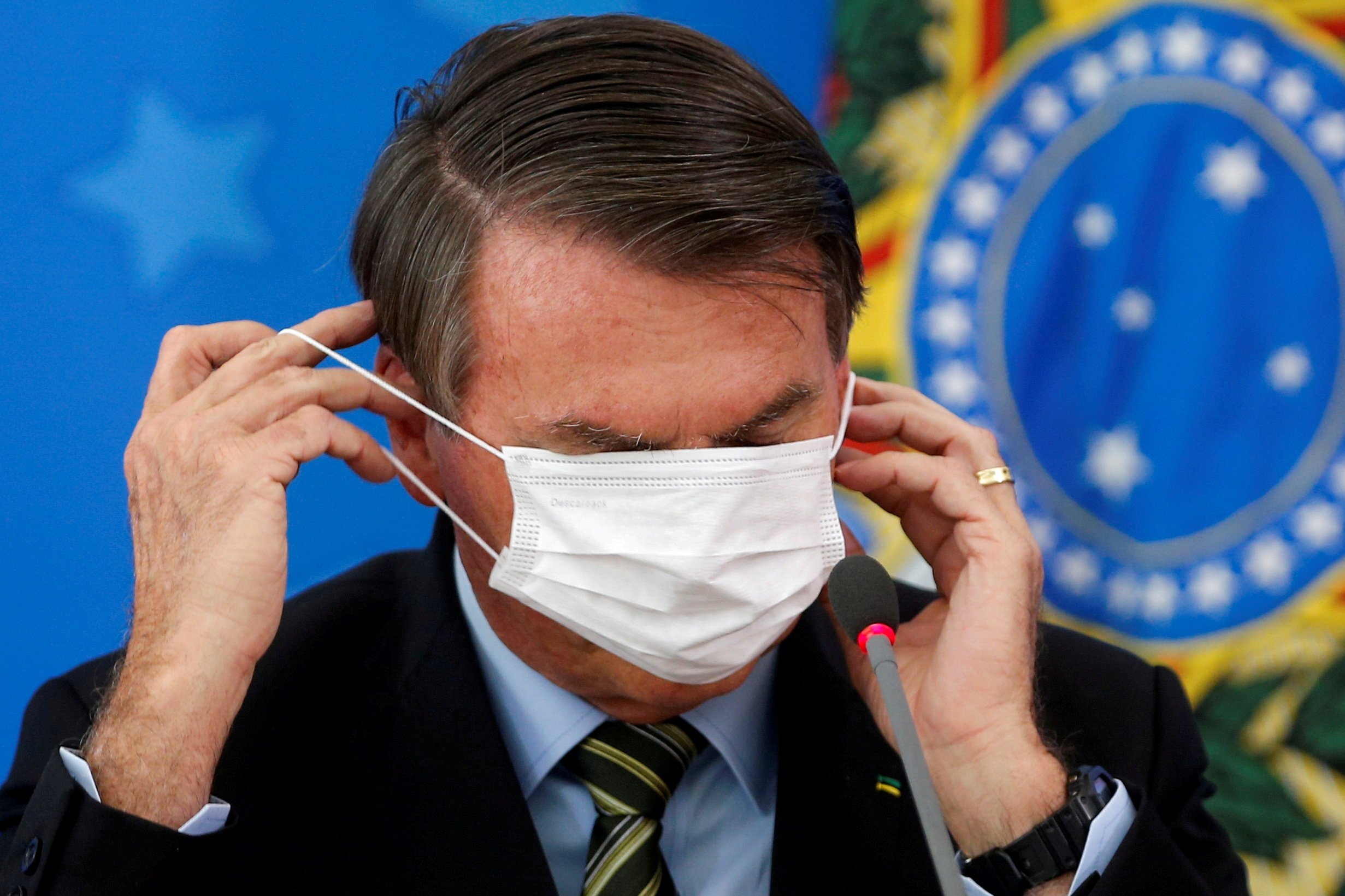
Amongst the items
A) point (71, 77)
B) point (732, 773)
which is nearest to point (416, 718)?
point (732, 773)

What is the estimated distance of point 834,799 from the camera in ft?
6.18

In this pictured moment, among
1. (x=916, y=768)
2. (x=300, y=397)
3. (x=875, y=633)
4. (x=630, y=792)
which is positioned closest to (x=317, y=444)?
(x=300, y=397)

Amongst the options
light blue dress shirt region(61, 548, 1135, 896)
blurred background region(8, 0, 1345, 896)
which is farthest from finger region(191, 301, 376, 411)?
blurred background region(8, 0, 1345, 896)

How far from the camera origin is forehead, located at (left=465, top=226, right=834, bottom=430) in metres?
1.57

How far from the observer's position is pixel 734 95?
1.71 metres

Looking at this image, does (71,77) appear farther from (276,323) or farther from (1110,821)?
(1110,821)

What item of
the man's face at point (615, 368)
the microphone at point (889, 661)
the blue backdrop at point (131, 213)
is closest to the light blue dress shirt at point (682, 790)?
the man's face at point (615, 368)

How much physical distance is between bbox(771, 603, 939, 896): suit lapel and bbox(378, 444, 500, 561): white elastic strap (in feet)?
1.90

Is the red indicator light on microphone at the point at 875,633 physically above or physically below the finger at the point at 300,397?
below

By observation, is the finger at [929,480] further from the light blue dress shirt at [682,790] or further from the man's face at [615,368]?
the light blue dress shirt at [682,790]

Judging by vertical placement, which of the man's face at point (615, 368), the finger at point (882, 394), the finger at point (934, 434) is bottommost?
the finger at point (934, 434)

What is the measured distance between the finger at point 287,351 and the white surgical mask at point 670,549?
29 cm

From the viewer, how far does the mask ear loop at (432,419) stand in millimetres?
1677

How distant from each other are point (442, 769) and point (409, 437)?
51cm
